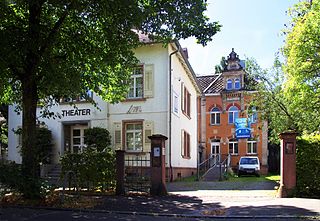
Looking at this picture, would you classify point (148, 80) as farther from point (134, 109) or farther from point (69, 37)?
point (69, 37)

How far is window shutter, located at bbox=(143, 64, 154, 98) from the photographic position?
25.5m

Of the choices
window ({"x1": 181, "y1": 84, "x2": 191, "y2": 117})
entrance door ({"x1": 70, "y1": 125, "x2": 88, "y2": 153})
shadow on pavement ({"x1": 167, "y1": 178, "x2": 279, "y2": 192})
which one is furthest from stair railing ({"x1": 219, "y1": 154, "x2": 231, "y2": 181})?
entrance door ({"x1": 70, "y1": 125, "x2": 88, "y2": 153})

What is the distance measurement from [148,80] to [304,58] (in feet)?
33.0

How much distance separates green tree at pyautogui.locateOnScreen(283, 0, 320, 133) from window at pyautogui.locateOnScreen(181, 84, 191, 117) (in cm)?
1057

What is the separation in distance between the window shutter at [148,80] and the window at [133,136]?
1.90m

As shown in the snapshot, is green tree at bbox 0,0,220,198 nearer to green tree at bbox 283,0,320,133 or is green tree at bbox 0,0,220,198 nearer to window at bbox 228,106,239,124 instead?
green tree at bbox 283,0,320,133

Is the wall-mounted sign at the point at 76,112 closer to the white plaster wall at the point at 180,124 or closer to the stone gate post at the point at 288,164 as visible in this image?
the white plaster wall at the point at 180,124

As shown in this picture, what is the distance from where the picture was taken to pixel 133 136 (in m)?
25.9

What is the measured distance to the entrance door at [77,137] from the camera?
28.2 meters

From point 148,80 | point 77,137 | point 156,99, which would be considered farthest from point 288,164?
point 77,137

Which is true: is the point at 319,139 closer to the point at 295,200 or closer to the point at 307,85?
the point at 295,200

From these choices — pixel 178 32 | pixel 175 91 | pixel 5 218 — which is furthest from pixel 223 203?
pixel 175 91

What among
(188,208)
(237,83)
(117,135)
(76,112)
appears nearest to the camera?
(188,208)

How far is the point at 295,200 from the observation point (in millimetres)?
13875
